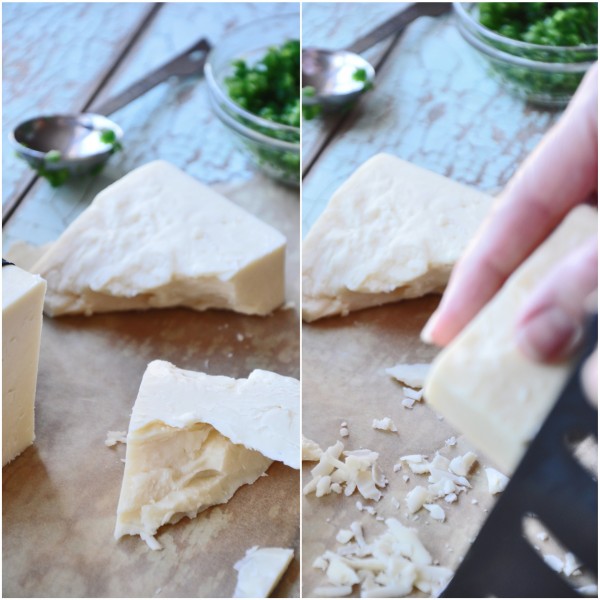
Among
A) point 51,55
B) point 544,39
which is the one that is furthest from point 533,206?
point 51,55

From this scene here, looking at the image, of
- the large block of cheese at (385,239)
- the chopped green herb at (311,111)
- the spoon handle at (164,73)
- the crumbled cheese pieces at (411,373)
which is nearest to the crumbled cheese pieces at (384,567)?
the crumbled cheese pieces at (411,373)

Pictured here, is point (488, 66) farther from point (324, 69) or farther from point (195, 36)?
point (195, 36)

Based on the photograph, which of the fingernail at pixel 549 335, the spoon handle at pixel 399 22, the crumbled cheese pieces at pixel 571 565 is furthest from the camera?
the spoon handle at pixel 399 22

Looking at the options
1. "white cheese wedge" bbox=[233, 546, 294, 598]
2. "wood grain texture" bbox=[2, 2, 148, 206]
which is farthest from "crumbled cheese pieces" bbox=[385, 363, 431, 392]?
"wood grain texture" bbox=[2, 2, 148, 206]

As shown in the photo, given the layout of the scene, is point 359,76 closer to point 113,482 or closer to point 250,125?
point 250,125

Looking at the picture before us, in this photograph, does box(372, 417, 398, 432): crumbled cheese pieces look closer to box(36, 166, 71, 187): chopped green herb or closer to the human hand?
the human hand

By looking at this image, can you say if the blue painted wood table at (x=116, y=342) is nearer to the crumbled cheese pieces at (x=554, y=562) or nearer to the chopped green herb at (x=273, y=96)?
the chopped green herb at (x=273, y=96)
